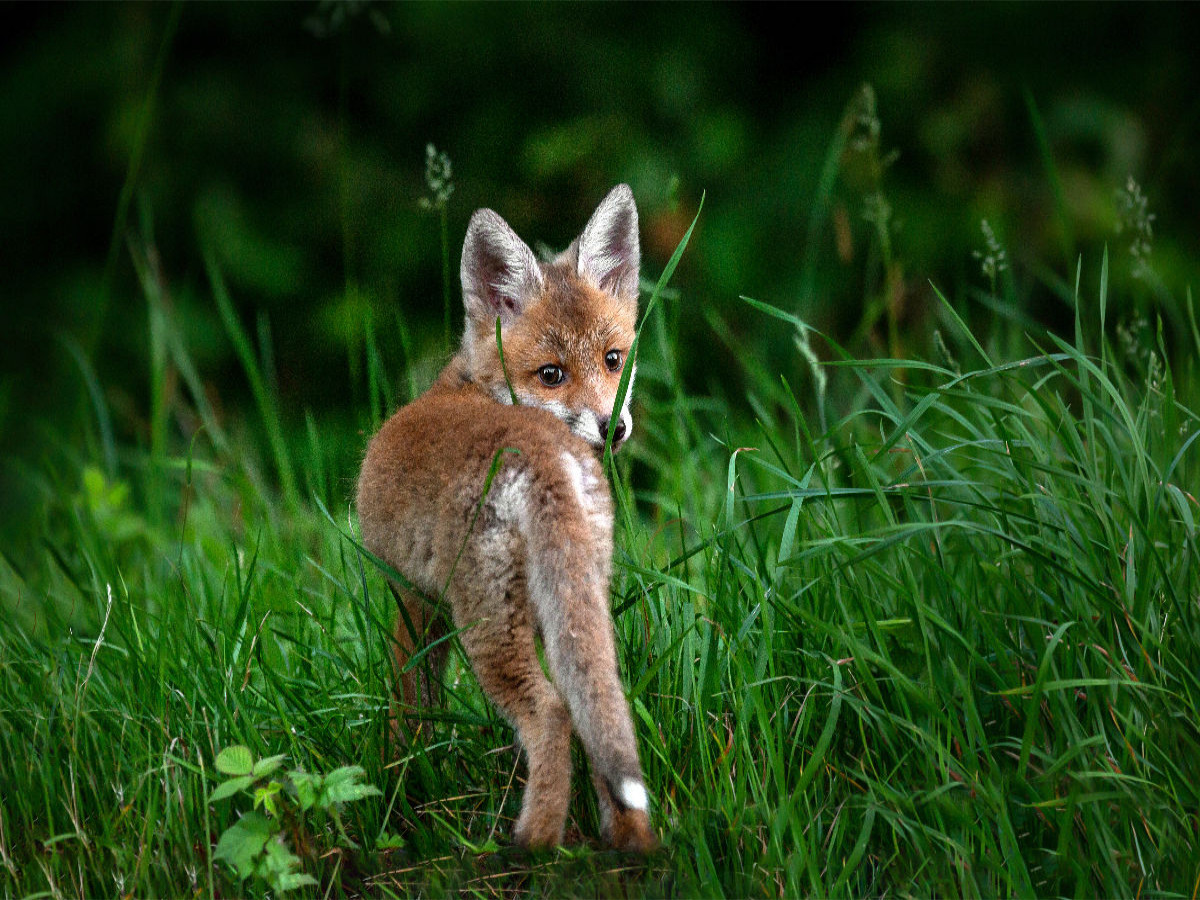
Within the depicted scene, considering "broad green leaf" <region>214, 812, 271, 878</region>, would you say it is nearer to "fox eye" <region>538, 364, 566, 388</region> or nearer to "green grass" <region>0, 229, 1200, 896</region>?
"green grass" <region>0, 229, 1200, 896</region>

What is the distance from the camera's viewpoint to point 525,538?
270cm

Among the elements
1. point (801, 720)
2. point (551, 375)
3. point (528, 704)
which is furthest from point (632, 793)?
point (551, 375)

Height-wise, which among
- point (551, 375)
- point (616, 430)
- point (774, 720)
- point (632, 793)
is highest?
point (551, 375)

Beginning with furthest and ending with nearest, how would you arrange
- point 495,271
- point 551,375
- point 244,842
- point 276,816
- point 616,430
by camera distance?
point 495,271 < point 551,375 < point 616,430 < point 276,816 < point 244,842

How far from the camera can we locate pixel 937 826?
8.52 ft

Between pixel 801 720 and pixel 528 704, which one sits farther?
pixel 801 720

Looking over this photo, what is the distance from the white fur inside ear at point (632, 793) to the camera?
7.68 ft

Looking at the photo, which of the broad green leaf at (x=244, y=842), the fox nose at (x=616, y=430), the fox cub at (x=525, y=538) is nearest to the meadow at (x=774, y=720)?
the broad green leaf at (x=244, y=842)

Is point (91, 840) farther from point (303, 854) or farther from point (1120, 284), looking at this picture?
point (1120, 284)

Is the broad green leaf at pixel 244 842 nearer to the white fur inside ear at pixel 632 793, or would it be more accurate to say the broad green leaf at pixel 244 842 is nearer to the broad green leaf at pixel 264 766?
the broad green leaf at pixel 264 766

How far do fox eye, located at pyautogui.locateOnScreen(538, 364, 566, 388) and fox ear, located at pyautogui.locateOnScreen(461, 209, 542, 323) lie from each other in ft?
0.82

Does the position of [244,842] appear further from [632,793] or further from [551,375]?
[551,375]

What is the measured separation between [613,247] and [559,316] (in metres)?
0.40

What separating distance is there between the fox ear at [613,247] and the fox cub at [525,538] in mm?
73
